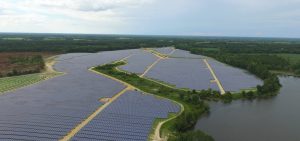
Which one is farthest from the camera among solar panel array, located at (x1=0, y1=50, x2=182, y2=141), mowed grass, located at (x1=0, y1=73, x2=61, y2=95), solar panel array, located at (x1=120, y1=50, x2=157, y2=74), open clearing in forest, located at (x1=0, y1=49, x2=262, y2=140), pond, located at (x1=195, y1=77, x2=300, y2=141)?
solar panel array, located at (x1=120, y1=50, x2=157, y2=74)

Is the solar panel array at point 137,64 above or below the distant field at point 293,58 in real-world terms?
below

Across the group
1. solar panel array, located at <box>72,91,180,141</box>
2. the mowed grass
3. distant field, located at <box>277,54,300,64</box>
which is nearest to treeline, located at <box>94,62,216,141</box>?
solar panel array, located at <box>72,91,180,141</box>

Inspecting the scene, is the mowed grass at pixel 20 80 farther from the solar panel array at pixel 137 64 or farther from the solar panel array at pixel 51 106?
the solar panel array at pixel 137 64

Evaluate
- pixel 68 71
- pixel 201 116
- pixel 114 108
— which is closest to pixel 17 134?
pixel 114 108

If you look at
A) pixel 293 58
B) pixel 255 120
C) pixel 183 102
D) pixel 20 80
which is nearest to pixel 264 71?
pixel 183 102

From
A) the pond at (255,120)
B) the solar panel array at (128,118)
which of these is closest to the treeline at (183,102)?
the pond at (255,120)

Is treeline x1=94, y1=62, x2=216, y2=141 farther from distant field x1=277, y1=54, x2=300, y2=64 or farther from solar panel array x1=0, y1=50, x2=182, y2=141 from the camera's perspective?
distant field x1=277, y1=54, x2=300, y2=64
